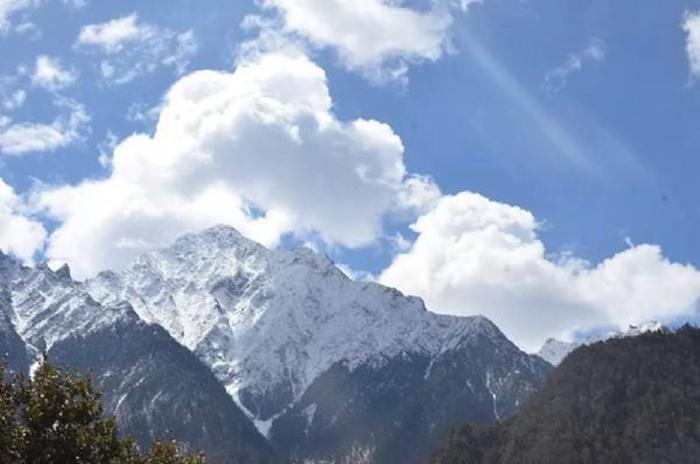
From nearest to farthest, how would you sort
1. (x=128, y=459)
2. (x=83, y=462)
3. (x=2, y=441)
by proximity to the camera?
(x=2, y=441)
(x=83, y=462)
(x=128, y=459)

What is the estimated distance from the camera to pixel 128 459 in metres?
60.9

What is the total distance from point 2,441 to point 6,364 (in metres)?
8.09

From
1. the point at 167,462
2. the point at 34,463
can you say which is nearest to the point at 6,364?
the point at 34,463

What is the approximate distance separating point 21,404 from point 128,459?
747 centimetres

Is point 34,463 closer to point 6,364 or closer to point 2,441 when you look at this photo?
point 2,441

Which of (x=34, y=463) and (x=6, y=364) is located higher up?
(x=6, y=364)

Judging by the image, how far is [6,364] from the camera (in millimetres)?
60031

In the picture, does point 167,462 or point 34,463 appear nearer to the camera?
point 34,463

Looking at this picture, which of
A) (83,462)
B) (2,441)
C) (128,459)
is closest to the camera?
(2,441)

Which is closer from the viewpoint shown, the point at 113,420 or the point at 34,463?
the point at 34,463

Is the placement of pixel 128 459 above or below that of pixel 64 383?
below

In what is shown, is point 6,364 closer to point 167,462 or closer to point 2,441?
point 2,441

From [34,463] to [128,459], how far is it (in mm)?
6733

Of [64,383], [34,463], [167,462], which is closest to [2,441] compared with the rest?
[34,463]
